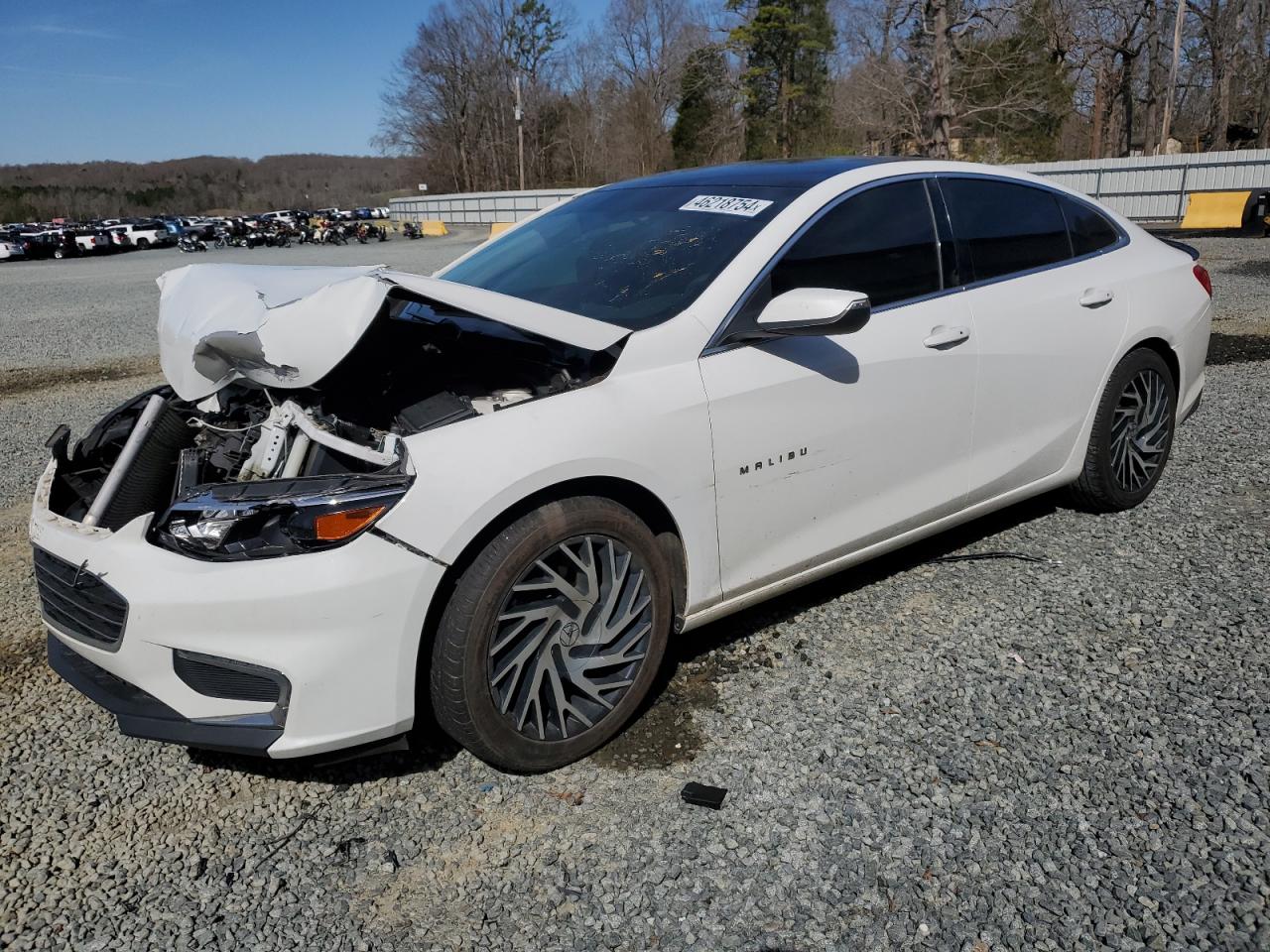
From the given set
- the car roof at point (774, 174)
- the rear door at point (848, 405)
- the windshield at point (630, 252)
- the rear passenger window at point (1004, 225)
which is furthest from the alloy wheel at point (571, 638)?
the rear passenger window at point (1004, 225)

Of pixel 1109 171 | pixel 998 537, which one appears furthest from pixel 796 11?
pixel 998 537

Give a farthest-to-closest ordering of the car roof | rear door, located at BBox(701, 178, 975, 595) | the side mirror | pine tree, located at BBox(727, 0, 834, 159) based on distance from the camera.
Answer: pine tree, located at BBox(727, 0, 834, 159)
the car roof
rear door, located at BBox(701, 178, 975, 595)
the side mirror

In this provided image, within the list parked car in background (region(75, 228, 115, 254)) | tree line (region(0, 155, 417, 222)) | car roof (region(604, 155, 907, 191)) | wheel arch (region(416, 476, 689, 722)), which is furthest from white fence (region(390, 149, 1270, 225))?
tree line (region(0, 155, 417, 222))

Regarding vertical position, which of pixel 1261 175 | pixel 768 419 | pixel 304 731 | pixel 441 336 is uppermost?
pixel 1261 175

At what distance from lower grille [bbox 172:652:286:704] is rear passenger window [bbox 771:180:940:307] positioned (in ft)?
6.17

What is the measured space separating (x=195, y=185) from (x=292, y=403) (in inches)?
4743

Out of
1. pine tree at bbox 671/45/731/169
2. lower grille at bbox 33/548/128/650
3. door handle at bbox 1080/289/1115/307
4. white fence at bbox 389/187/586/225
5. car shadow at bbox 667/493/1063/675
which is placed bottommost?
car shadow at bbox 667/493/1063/675

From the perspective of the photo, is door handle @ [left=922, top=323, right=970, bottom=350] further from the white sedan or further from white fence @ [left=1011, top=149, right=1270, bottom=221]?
white fence @ [left=1011, top=149, right=1270, bottom=221]

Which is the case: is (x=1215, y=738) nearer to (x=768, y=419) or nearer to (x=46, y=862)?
(x=768, y=419)

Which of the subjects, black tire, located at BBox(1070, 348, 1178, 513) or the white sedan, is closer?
the white sedan

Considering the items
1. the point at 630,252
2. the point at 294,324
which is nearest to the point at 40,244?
the point at 630,252

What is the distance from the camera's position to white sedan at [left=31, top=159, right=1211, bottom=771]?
2369 millimetres

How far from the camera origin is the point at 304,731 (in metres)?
2.36

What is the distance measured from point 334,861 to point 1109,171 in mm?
26777
